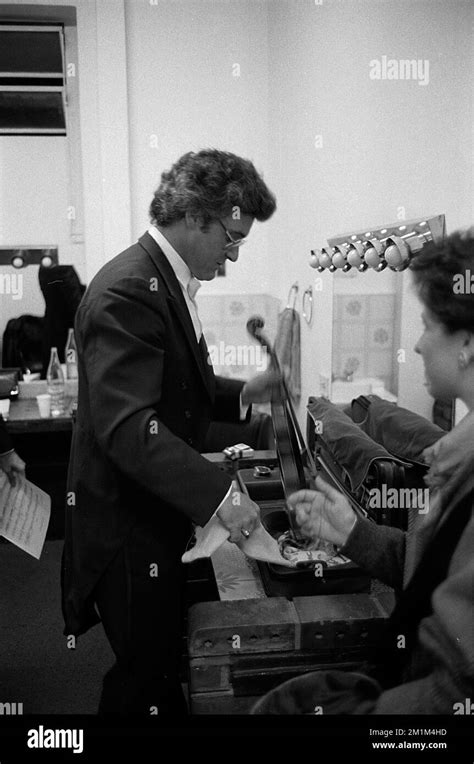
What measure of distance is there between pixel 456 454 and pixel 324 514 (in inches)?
15.1

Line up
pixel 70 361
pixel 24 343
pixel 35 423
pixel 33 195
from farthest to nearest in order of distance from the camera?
1. pixel 24 343
2. pixel 33 195
3. pixel 70 361
4. pixel 35 423

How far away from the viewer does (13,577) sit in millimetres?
2973

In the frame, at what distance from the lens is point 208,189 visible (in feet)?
4.58

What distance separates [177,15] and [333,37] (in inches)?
49.3

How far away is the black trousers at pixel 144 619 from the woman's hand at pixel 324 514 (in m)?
0.29

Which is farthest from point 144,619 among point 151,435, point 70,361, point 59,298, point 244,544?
point 59,298

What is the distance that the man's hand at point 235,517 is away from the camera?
126cm

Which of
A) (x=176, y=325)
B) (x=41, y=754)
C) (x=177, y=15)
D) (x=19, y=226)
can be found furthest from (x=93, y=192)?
(x=41, y=754)

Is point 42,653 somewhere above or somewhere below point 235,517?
below

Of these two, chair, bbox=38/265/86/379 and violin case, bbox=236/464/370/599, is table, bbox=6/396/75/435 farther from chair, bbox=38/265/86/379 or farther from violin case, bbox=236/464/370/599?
violin case, bbox=236/464/370/599

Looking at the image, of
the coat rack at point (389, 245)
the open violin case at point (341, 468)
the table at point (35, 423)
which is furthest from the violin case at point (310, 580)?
the table at point (35, 423)

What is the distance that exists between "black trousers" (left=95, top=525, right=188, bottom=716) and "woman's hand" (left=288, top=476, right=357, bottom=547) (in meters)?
0.29

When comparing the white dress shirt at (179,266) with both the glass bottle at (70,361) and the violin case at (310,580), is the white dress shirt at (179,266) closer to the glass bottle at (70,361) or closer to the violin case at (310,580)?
the violin case at (310,580)

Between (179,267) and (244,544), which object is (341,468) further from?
(179,267)
